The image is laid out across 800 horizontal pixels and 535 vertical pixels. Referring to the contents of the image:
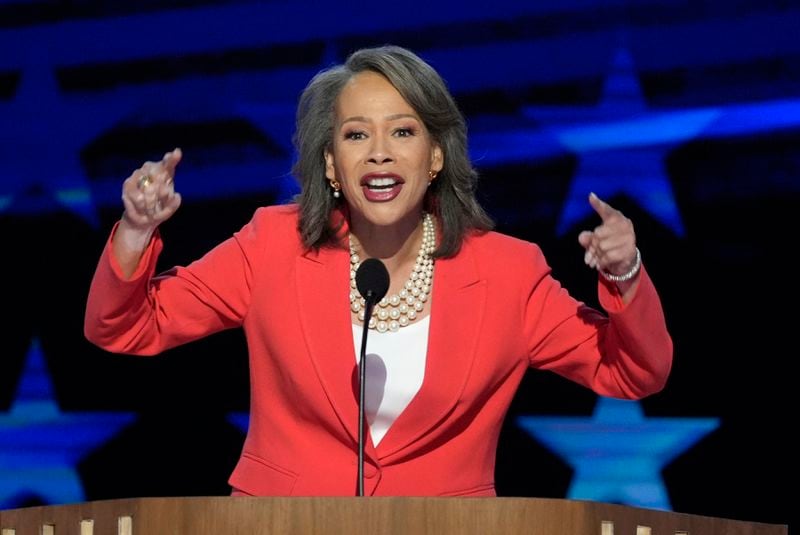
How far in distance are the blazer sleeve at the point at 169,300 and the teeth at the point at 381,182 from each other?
0.24 meters

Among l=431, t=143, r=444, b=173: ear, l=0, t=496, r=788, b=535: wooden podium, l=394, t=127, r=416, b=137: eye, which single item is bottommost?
l=0, t=496, r=788, b=535: wooden podium

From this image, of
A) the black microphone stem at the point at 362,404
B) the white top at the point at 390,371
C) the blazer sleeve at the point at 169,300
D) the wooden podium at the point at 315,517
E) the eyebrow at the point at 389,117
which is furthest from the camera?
the eyebrow at the point at 389,117

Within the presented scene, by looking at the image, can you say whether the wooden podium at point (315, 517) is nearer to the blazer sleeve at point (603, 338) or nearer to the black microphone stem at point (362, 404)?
the black microphone stem at point (362, 404)

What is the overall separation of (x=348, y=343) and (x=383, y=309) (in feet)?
0.46

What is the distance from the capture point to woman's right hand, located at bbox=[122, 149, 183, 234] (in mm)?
2207

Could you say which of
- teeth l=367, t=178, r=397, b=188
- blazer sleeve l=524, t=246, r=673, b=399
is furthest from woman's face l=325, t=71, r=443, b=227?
blazer sleeve l=524, t=246, r=673, b=399

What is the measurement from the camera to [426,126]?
2623 millimetres

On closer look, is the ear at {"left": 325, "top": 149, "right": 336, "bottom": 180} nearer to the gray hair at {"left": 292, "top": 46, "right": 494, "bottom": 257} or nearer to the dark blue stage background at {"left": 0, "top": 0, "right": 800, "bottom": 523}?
the gray hair at {"left": 292, "top": 46, "right": 494, "bottom": 257}

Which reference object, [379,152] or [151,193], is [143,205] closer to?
[151,193]

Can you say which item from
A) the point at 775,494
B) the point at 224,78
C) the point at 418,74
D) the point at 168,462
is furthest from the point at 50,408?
the point at 775,494

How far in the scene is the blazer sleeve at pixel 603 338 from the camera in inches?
92.0

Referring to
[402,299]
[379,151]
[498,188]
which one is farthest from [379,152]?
[498,188]

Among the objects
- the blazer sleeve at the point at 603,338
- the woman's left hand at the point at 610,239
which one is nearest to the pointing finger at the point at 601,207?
the woman's left hand at the point at 610,239

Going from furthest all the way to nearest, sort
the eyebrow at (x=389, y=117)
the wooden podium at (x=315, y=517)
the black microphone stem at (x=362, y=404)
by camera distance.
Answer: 1. the eyebrow at (x=389, y=117)
2. the black microphone stem at (x=362, y=404)
3. the wooden podium at (x=315, y=517)
